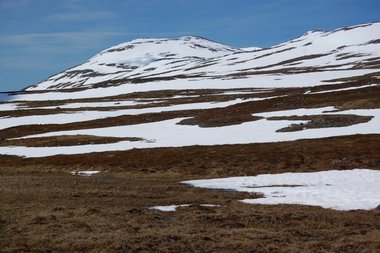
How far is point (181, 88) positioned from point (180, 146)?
312ft

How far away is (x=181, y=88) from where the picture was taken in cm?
14225

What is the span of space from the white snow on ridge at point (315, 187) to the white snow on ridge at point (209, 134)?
1479 cm

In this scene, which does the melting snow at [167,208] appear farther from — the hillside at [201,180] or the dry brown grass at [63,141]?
the dry brown grass at [63,141]

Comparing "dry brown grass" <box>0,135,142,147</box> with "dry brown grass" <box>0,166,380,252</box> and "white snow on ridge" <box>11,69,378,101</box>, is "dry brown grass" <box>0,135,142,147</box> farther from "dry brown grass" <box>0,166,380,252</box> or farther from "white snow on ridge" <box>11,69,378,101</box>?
"white snow on ridge" <box>11,69,378,101</box>

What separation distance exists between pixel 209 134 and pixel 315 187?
27.5 meters

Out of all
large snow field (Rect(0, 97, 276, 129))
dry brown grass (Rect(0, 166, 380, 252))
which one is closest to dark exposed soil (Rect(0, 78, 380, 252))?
dry brown grass (Rect(0, 166, 380, 252))

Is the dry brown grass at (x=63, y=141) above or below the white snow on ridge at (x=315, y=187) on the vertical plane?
above

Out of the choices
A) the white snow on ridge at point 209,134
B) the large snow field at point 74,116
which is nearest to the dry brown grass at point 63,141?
the white snow on ridge at point 209,134

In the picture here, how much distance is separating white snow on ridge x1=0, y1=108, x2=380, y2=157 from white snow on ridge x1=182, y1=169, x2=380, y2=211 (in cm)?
1479

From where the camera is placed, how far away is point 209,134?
53.9 metres

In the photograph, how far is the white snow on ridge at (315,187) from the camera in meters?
22.2

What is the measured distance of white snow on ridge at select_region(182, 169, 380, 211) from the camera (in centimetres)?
2217

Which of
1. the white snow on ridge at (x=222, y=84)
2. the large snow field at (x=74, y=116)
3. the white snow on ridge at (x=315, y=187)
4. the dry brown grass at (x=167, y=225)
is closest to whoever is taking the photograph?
the dry brown grass at (x=167, y=225)

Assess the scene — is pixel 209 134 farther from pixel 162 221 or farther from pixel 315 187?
pixel 162 221
